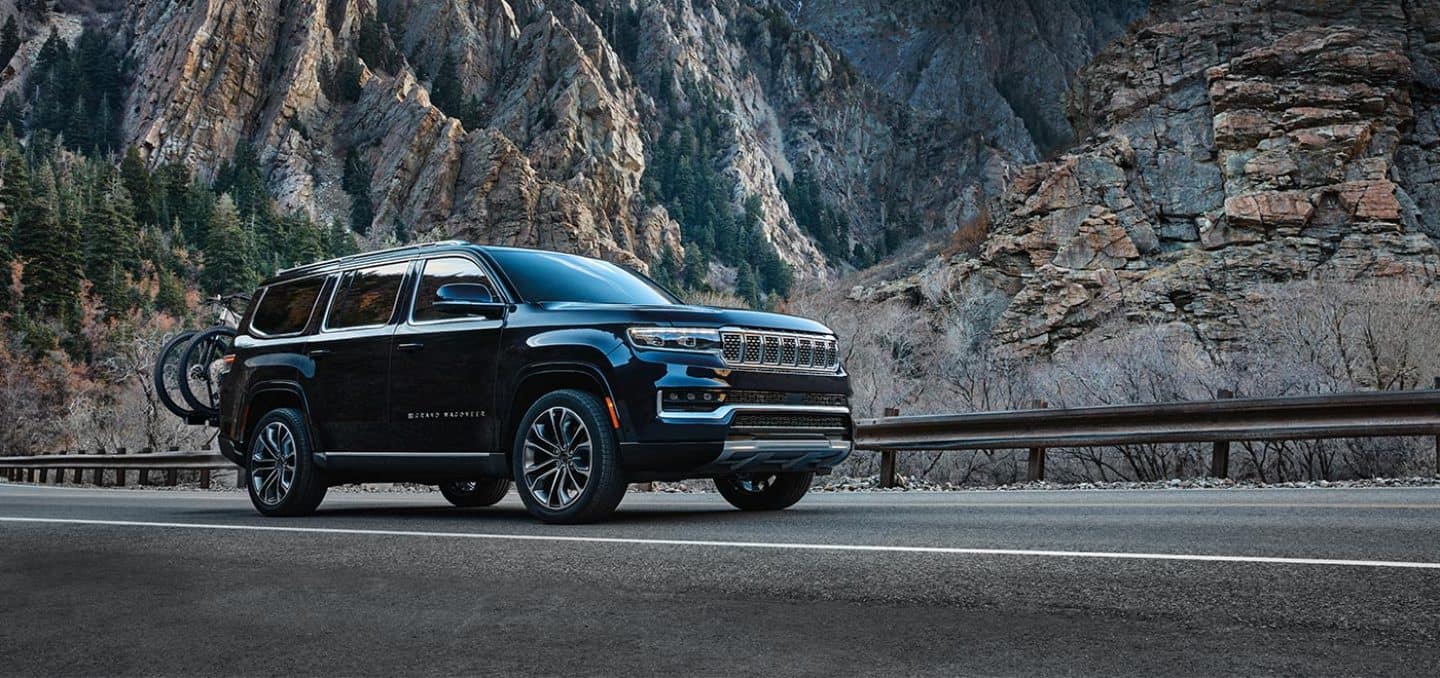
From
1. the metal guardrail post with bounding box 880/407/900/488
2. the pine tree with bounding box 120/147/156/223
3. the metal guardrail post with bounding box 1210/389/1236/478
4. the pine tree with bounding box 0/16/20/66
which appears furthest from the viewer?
the pine tree with bounding box 0/16/20/66

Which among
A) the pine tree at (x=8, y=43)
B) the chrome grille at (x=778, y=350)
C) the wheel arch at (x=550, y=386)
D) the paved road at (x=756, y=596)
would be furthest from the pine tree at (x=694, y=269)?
the paved road at (x=756, y=596)

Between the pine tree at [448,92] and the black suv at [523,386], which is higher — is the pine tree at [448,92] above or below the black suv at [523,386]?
above

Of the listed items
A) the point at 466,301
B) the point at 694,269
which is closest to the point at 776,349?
the point at 466,301

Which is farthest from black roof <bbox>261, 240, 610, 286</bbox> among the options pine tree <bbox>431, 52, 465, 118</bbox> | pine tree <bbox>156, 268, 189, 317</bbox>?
pine tree <bbox>431, 52, 465, 118</bbox>

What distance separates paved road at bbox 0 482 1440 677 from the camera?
404cm

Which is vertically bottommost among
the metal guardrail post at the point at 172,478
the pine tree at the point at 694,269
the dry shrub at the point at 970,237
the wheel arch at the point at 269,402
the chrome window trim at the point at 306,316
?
the metal guardrail post at the point at 172,478

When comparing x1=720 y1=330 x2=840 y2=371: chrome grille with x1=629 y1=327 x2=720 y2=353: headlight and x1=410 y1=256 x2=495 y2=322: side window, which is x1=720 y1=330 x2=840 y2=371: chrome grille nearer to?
x1=629 y1=327 x2=720 y2=353: headlight

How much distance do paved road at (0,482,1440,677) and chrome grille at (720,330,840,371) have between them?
110cm

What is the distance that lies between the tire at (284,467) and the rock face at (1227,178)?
54139mm

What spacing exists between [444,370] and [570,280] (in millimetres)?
1143

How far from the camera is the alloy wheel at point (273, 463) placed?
32.9 ft

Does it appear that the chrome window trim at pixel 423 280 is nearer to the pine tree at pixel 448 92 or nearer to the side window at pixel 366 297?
the side window at pixel 366 297

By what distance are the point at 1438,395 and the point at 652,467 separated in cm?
876

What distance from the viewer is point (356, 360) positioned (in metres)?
9.66
